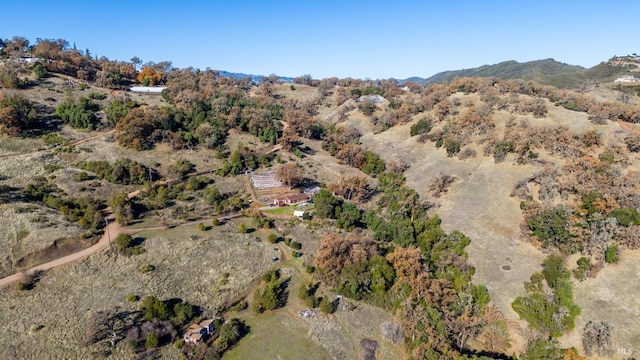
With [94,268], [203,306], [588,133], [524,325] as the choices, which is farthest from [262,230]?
[588,133]

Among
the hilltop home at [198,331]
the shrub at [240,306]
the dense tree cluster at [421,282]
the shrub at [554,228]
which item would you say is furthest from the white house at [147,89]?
the shrub at [554,228]

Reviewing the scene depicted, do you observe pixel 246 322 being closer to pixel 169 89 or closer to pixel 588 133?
pixel 588 133

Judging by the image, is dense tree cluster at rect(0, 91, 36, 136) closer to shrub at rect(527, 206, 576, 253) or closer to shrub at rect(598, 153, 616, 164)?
shrub at rect(527, 206, 576, 253)

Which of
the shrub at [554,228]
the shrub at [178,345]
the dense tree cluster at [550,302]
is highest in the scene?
the shrub at [554,228]

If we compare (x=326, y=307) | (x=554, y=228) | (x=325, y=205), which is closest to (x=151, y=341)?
(x=326, y=307)

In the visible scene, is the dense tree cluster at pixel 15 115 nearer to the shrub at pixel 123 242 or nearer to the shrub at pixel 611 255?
the shrub at pixel 123 242

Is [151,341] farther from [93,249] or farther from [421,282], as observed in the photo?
[421,282]
